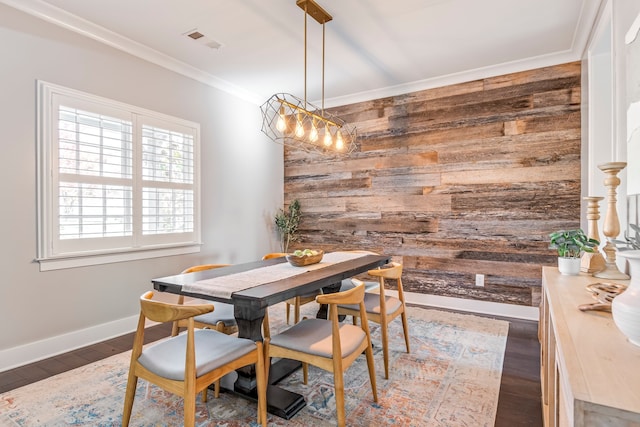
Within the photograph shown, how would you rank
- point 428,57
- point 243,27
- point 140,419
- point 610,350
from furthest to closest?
1. point 428,57
2. point 243,27
3. point 140,419
4. point 610,350

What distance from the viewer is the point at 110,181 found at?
3203mm

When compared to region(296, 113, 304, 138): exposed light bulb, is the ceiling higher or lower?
higher

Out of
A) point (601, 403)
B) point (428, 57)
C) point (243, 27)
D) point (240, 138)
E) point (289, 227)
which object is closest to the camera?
point (601, 403)

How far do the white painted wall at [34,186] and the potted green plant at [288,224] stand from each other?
0.93m

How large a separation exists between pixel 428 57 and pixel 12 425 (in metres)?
4.40

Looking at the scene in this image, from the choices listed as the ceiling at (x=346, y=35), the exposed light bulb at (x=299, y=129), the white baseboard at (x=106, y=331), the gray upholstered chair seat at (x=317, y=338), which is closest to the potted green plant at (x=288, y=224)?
the white baseboard at (x=106, y=331)

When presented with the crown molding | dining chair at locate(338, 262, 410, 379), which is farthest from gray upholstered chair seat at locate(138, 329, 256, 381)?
the crown molding

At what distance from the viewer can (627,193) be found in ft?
6.12

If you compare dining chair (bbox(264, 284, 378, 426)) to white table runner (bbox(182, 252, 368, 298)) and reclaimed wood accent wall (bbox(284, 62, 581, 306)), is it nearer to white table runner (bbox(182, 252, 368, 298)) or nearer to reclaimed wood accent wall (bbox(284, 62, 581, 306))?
white table runner (bbox(182, 252, 368, 298))

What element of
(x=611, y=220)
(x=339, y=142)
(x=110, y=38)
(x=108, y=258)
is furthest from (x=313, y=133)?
(x=108, y=258)

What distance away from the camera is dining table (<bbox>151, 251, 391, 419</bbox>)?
1.91m

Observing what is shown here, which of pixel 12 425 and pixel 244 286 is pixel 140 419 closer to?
pixel 12 425

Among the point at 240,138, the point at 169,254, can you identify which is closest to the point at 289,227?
the point at 240,138

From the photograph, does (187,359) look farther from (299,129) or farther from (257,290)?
(299,129)
